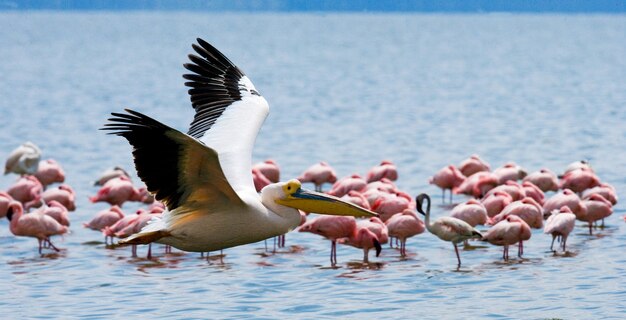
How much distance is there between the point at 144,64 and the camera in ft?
203

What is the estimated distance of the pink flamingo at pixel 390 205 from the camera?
14.4 meters

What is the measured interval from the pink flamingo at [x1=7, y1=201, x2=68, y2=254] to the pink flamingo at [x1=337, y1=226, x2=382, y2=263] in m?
2.98

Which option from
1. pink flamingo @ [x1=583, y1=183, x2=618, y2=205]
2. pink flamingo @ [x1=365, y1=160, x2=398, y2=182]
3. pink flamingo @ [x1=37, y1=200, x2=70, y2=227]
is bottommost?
pink flamingo @ [x1=37, y1=200, x2=70, y2=227]

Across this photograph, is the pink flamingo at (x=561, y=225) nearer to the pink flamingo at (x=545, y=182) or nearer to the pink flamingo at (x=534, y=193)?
the pink flamingo at (x=534, y=193)

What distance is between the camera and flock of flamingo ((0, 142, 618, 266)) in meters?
13.1

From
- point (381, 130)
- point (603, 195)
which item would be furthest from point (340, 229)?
point (381, 130)

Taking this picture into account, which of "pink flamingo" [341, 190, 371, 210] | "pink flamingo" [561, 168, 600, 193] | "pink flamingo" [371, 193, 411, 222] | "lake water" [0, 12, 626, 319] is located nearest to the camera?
"lake water" [0, 12, 626, 319]

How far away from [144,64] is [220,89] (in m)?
52.0

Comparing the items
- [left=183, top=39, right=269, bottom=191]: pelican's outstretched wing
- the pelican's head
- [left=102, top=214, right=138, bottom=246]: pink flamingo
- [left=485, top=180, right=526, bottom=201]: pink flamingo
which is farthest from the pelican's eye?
[left=485, top=180, right=526, bottom=201]: pink flamingo

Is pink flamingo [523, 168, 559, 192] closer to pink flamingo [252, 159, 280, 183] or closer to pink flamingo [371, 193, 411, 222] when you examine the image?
pink flamingo [371, 193, 411, 222]

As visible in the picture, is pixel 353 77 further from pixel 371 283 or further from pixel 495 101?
pixel 371 283

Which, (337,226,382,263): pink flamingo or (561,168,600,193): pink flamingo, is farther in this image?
(561,168,600,193): pink flamingo

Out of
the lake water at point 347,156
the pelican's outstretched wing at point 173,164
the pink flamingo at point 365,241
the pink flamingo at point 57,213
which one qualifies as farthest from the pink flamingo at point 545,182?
the pelican's outstretched wing at point 173,164

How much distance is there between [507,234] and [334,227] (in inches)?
64.2
